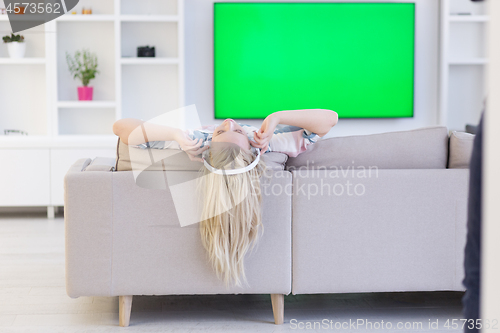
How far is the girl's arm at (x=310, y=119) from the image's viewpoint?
1.64 metres

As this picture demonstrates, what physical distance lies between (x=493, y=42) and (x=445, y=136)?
1345 mm

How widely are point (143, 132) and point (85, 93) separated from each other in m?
2.61

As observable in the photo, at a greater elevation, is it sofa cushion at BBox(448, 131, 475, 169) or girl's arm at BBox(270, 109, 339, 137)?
girl's arm at BBox(270, 109, 339, 137)

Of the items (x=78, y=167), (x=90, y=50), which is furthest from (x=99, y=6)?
(x=78, y=167)

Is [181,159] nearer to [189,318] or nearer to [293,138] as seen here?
A: [293,138]

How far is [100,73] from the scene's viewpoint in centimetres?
410

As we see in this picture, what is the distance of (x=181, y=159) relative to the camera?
1585 mm

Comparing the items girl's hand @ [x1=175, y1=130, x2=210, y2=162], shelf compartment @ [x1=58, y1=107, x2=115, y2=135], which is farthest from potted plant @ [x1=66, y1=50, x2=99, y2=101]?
girl's hand @ [x1=175, y1=130, x2=210, y2=162]

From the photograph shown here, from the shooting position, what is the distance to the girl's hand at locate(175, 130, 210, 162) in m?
1.55

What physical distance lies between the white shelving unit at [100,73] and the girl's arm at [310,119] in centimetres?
228

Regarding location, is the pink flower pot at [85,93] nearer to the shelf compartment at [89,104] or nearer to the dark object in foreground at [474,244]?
the shelf compartment at [89,104]

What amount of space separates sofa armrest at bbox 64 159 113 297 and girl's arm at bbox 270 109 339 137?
2.09 ft

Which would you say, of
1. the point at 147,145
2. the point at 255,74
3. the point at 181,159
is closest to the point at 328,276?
the point at 181,159

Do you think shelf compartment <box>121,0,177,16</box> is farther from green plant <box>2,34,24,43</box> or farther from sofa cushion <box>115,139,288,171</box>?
sofa cushion <box>115,139,288,171</box>
